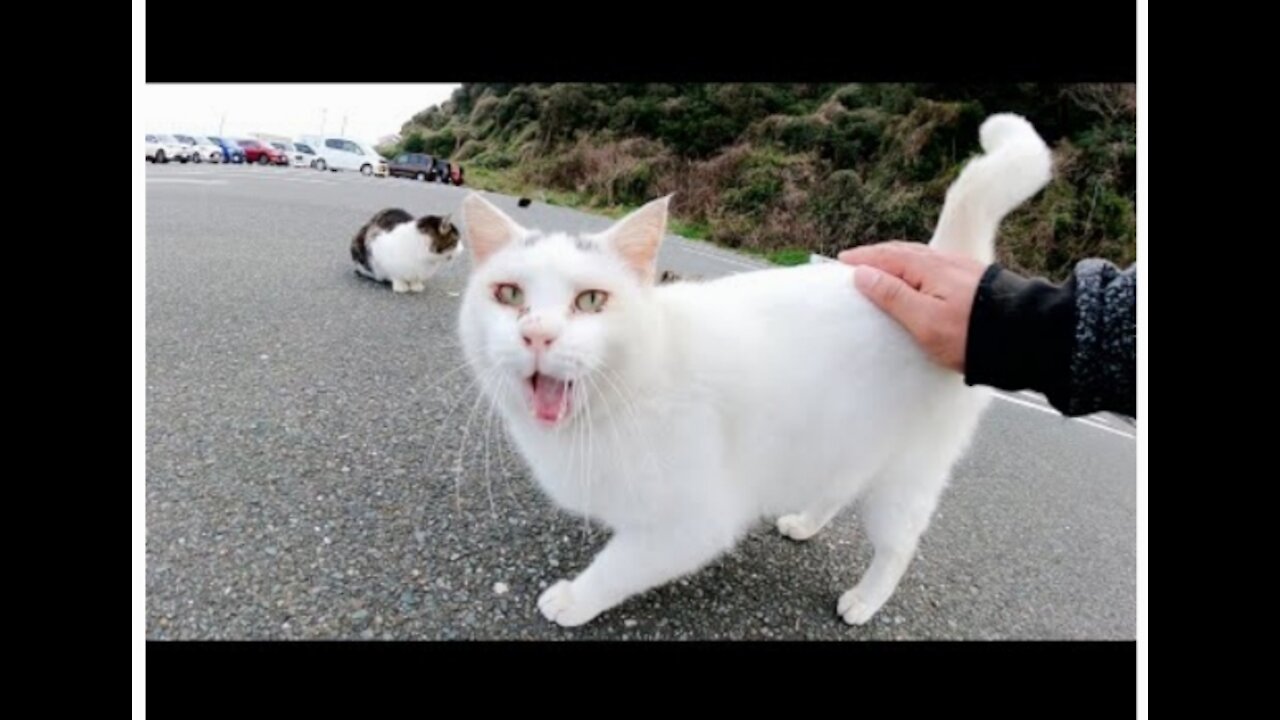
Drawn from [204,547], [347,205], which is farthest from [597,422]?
[347,205]

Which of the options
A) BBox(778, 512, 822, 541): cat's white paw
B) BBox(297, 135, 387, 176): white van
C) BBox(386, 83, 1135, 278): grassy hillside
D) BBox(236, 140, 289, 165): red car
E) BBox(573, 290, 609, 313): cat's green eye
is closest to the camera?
BBox(573, 290, 609, 313): cat's green eye

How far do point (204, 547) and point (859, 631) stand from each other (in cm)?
150

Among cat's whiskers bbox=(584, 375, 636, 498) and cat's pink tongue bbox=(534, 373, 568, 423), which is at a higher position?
cat's pink tongue bbox=(534, 373, 568, 423)

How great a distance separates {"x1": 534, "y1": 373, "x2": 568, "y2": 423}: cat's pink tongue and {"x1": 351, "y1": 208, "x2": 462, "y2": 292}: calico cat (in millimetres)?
2793

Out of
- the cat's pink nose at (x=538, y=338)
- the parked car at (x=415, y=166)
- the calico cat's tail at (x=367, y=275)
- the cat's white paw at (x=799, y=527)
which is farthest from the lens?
the parked car at (x=415, y=166)

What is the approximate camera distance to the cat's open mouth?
1098 mm

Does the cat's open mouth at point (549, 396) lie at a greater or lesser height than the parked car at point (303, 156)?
lesser

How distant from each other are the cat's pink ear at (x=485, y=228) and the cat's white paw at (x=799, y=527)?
1.09 m

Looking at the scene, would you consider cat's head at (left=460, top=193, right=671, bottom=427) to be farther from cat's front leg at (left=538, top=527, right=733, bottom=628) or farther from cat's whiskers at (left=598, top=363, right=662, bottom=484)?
cat's front leg at (left=538, top=527, right=733, bottom=628)

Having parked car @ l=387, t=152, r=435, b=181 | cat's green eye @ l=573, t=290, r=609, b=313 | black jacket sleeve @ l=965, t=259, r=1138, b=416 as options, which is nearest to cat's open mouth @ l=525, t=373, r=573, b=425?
cat's green eye @ l=573, t=290, r=609, b=313

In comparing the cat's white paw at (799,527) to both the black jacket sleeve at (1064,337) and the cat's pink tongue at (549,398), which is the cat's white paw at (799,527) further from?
the cat's pink tongue at (549,398)

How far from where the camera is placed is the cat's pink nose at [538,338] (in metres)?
1.03

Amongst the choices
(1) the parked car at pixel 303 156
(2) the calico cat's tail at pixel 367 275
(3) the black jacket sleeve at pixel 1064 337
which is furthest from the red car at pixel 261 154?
(3) the black jacket sleeve at pixel 1064 337

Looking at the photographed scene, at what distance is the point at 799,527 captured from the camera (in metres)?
1.71
